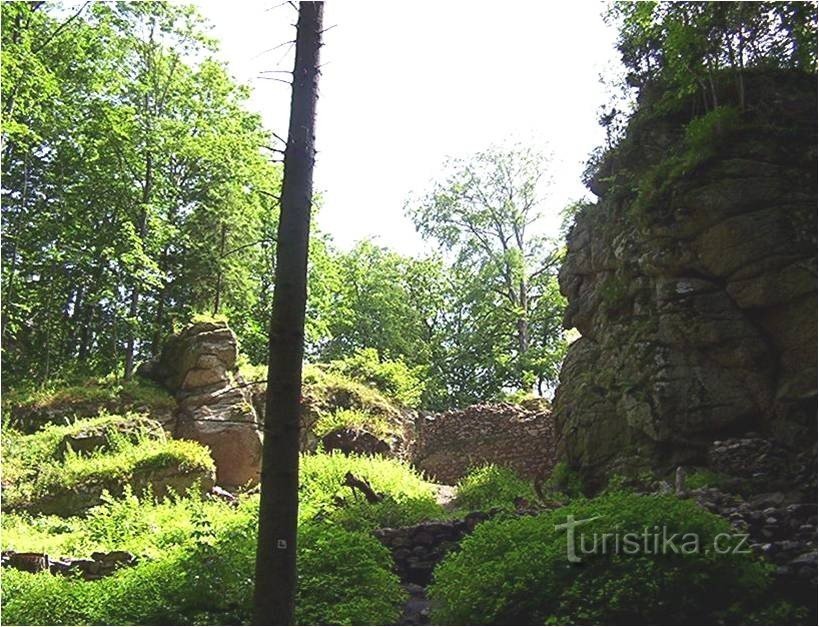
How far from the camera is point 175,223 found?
20.8 metres

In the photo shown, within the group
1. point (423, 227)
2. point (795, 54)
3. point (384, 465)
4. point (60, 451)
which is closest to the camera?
point (795, 54)

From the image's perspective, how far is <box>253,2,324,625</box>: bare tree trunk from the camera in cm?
434

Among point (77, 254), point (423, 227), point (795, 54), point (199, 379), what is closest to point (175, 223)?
point (77, 254)

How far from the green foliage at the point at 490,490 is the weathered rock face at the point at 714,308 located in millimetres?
1651

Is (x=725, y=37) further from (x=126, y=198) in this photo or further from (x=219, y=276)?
(x=126, y=198)

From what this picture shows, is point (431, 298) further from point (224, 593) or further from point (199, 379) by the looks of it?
point (224, 593)

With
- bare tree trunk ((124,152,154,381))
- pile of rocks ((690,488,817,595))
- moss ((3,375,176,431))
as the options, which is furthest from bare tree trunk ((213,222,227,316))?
pile of rocks ((690,488,817,595))

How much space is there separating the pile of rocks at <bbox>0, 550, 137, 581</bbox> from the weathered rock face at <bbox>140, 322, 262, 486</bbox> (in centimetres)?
559

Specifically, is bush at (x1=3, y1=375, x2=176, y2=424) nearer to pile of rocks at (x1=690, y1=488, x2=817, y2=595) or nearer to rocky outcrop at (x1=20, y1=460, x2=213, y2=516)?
rocky outcrop at (x1=20, y1=460, x2=213, y2=516)

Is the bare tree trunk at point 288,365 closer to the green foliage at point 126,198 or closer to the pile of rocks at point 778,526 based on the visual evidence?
the pile of rocks at point 778,526

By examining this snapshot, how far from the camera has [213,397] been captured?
1475cm

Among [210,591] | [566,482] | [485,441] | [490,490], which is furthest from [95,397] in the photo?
[210,591]

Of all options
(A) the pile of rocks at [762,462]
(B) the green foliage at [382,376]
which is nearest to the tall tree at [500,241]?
(B) the green foliage at [382,376]

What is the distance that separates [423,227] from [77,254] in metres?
13.2
